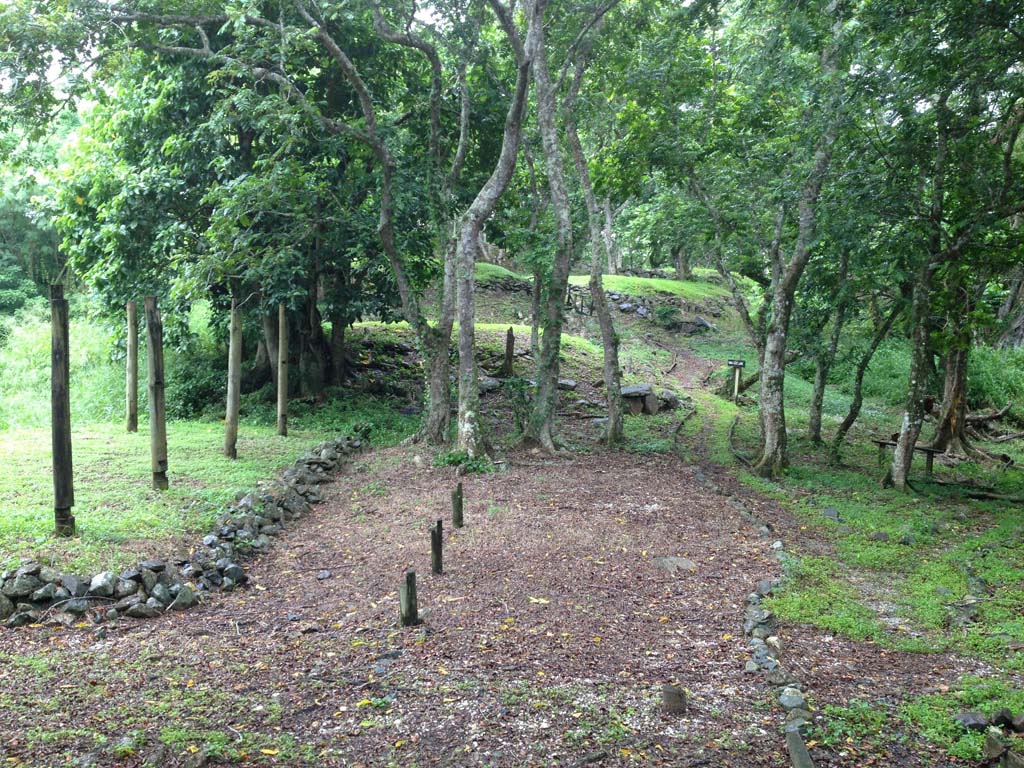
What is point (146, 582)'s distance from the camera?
6.11 meters

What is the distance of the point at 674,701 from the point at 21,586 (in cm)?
497

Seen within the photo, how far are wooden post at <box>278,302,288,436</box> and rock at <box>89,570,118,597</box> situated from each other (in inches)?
279

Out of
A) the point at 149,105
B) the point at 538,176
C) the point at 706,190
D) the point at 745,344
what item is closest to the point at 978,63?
the point at 706,190

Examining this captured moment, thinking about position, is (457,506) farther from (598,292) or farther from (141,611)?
(598,292)

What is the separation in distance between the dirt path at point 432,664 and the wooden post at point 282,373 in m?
5.11

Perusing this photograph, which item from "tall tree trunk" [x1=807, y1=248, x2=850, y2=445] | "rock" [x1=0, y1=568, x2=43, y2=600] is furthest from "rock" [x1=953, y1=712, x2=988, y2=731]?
"tall tree trunk" [x1=807, y1=248, x2=850, y2=445]

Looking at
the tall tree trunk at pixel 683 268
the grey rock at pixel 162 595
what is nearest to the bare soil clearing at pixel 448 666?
the grey rock at pixel 162 595

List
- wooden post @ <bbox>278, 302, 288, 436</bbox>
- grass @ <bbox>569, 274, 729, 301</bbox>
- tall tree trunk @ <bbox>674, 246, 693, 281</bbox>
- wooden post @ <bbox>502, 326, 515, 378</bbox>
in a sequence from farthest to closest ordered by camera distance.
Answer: tall tree trunk @ <bbox>674, 246, 693, 281</bbox>
grass @ <bbox>569, 274, 729, 301</bbox>
wooden post @ <bbox>502, 326, 515, 378</bbox>
wooden post @ <bbox>278, 302, 288, 436</bbox>

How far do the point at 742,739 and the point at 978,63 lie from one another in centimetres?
856

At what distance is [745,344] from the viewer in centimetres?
2836

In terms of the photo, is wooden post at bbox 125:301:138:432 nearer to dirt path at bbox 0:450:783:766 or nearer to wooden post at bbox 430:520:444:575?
dirt path at bbox 0:450:783:766

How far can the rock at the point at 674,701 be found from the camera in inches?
176

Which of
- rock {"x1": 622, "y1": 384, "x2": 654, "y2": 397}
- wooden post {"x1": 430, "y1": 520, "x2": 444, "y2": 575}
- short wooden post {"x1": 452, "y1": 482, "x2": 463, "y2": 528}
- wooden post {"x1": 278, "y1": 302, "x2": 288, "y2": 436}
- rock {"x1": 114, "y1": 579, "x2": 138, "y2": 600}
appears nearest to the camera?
rock {"x1": 114, "y1": 579, "x2": 138, "y2": 600}

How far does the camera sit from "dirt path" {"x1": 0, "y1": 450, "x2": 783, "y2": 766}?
159 inches
